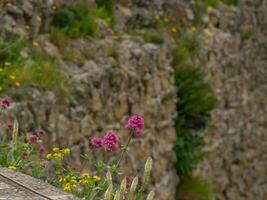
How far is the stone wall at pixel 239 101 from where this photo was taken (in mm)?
11000

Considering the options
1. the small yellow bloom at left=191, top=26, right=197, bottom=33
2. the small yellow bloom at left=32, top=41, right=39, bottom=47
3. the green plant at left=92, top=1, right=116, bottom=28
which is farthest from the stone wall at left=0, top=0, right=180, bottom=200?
the small yellow bloom at left=191, top=26, right=197, bottom=33

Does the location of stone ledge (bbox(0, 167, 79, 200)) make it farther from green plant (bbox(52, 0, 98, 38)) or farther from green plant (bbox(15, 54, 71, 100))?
green plant (bbox(52, 0, 98, 38))

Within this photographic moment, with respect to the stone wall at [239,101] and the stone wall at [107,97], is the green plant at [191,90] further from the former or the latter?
the stone wall at [239,101]

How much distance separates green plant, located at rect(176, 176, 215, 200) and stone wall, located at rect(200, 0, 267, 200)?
0.70 m

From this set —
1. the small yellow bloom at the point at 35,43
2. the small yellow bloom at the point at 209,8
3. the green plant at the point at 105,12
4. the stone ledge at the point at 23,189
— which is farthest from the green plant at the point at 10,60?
the small yellow bloom at the point at 209,8

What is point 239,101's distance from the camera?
39.0ft

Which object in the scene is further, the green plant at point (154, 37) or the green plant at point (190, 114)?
the green plant at point (190, 114)

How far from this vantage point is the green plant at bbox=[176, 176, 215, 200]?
9438 millimetres

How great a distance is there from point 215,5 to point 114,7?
278 centimetres

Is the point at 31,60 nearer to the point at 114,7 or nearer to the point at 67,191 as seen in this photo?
the point at 114,7

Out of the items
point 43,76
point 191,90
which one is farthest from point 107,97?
point 191,90

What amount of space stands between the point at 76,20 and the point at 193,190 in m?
2.79

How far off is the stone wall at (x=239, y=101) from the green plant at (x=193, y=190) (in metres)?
0.70

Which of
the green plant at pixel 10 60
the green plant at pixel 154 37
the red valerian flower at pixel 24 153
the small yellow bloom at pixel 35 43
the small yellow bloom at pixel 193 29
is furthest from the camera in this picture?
the small yellow bloom at pixel 193 29
